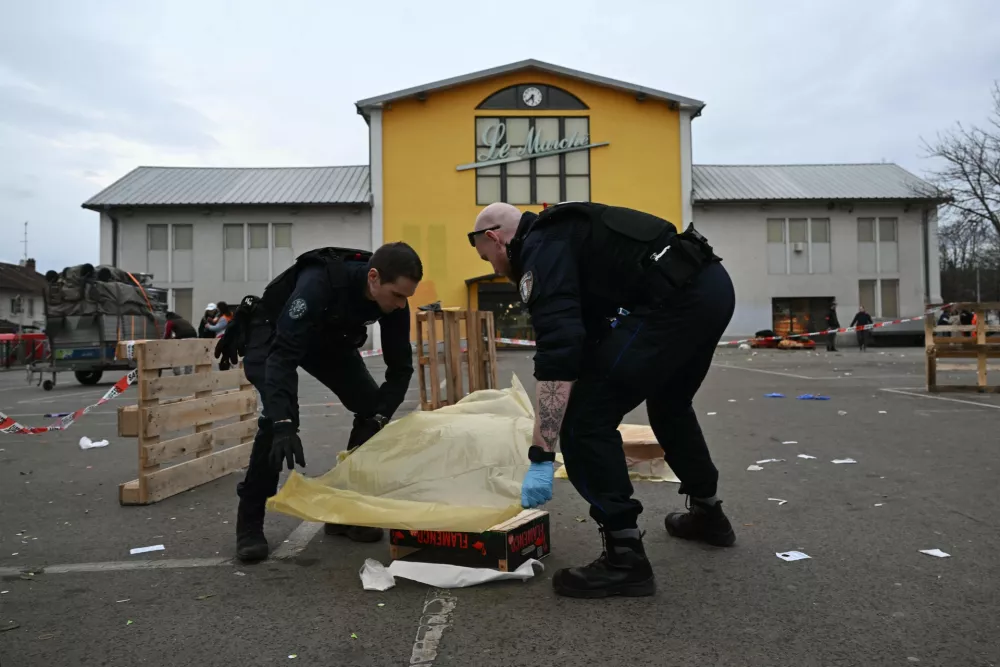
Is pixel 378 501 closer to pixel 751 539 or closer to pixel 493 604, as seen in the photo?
pixel 493 604

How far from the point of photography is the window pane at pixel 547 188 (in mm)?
30484

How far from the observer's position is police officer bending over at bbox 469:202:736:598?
2.79 m

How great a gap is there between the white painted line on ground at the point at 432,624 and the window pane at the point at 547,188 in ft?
93.0

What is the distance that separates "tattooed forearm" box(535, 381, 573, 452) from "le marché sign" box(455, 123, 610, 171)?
93.0ft

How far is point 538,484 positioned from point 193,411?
3299mm

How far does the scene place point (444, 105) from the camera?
30547 millimetres

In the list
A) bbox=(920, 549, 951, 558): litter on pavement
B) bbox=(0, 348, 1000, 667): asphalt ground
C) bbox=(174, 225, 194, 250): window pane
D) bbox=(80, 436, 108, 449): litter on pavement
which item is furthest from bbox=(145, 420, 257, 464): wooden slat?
bbox=(174, 225, 194, 250): window pane

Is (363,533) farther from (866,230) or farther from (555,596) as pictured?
(866,230)

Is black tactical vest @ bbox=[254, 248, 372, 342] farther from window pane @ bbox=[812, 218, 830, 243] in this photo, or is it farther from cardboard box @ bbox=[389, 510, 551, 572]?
window pane @ bbox=[812, 218, 830, 243]

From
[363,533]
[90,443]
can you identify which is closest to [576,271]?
[363,533]

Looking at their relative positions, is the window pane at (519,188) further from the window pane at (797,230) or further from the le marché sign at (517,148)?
the window pane at (797,230)

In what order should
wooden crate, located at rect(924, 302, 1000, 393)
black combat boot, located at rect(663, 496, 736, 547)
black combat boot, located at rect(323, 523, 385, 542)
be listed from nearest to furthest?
1. black combat boot, located at rect(663, 496, 736, 547)
2. black combat boot, located at rect(323, 523, 385, 542)
3. wooden crate, located at rect(924, 302, 1000, 393)

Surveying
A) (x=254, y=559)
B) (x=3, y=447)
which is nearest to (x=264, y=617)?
(x=254, y=559)

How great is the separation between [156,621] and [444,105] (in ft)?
98.1
